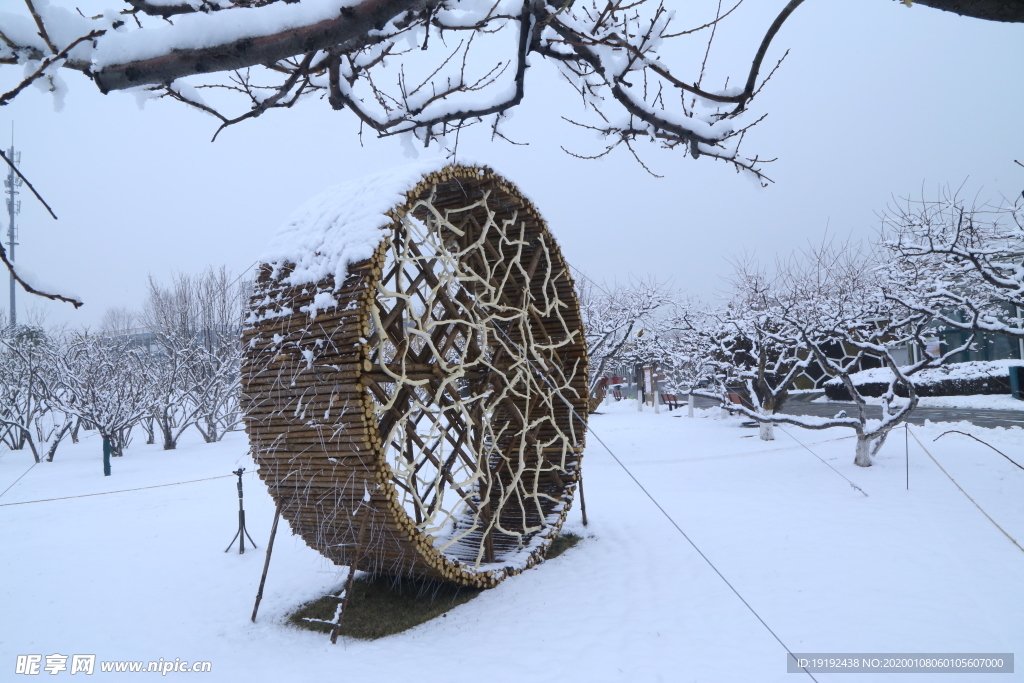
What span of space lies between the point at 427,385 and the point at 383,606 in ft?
5.02

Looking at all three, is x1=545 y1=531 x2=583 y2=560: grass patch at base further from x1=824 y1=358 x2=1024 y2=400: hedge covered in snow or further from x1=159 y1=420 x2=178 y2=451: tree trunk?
x1=824 y1=358 x2=1024 y2=400: hedge covered in snow

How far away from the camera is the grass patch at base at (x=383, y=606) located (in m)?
3.99

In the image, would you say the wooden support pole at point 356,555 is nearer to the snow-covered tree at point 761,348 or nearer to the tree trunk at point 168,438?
the snow-covered tree at point 761,348

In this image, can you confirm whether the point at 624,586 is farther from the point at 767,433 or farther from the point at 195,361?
the point at 195,361

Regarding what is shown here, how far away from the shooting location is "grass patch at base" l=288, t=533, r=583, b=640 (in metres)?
3.99

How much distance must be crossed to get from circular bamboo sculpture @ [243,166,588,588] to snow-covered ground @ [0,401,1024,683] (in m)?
0.57

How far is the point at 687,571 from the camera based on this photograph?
4.69 m

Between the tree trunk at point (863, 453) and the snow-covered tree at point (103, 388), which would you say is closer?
the tree trunk at point (863, 453)

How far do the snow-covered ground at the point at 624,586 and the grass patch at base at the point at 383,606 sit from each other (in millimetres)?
108

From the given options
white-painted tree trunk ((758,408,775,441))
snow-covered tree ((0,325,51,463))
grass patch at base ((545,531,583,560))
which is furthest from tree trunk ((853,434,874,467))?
snow-covered tree ((0,325,51,463))

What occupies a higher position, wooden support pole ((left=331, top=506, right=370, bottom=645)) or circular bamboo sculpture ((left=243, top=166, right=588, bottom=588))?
circular bamboo sculpture ((left=243, top=166, right=588, bottom=588))

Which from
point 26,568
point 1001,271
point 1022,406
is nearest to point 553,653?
point 26,568

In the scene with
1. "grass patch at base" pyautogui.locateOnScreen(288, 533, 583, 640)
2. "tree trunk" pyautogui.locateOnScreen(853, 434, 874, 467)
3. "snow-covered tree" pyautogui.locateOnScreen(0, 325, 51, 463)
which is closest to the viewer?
"grass patch at base" pyautogui.locateOnScreen(288, 533, 583, 640)

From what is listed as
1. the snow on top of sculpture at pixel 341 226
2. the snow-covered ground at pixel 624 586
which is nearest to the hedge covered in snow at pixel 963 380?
the snow-covered ground at pixel 624 586
